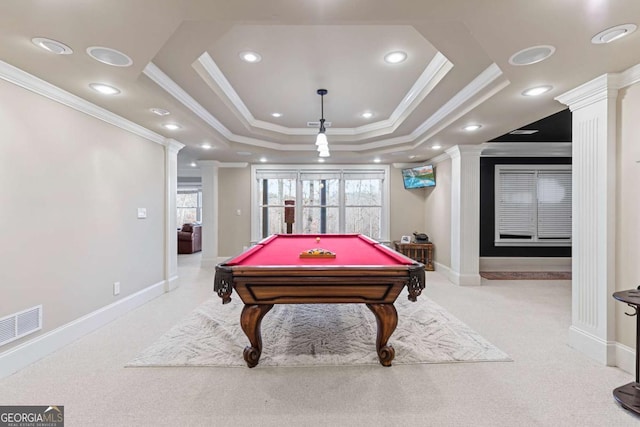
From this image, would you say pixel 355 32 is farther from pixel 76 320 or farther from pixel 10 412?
pixel 76 320

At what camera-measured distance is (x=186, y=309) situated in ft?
12.6

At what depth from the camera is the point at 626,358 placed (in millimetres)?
2371

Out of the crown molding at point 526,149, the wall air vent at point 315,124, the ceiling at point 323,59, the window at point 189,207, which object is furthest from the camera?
the window at point 189,207

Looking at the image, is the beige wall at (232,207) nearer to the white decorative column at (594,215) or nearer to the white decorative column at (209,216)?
the white decorative column at (209,216)

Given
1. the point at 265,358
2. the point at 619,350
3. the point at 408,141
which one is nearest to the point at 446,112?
the point at 408,141

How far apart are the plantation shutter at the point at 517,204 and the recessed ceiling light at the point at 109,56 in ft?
21.3

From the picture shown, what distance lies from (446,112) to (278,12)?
8.48 ft

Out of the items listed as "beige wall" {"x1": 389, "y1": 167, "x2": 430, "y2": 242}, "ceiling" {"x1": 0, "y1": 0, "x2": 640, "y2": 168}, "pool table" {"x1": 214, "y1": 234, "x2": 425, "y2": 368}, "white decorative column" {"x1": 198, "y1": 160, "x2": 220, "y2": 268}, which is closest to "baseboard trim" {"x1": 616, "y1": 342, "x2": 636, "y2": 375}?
"pool table" {"x1": 214, "y1": 234, "x2": 425, "y2": 368}

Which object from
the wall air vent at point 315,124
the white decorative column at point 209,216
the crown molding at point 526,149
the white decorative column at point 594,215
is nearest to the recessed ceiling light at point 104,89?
the wall air vent at point 315,124

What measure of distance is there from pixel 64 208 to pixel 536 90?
4.35 meters

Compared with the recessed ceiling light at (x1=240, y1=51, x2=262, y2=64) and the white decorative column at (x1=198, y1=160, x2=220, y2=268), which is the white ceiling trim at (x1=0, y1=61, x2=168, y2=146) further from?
the white decorative column at (x1=198, y1=160, x2=220, y2=268)

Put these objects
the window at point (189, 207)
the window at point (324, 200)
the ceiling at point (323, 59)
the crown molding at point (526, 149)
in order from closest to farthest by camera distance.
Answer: the ceiling at point (323, 59) < the crown molding at point (526, 149) < the window at point (324, 200) < the window at point (189, 207)

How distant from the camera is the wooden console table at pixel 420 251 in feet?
20.2

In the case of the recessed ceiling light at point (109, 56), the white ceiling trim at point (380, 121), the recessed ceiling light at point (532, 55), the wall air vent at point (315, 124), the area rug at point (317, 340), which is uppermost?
the wall air vent at point (315, 124)
